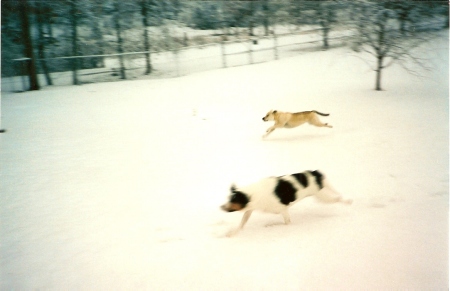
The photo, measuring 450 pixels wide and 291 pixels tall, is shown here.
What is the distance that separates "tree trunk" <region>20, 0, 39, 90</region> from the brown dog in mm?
2716

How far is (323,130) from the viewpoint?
13.6 ft

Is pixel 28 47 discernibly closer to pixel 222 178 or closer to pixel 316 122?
pixel 222 178

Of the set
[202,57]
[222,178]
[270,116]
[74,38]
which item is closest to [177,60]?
[202,57]

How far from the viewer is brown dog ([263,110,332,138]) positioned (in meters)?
3.98

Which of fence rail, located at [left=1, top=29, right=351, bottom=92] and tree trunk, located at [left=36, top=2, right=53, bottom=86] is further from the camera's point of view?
fence rail, located at [left=1, top=29, right=351, bottom=92]

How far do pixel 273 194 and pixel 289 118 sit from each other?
188 centimetres

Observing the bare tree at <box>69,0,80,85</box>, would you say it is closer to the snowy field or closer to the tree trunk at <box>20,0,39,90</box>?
the snowy field

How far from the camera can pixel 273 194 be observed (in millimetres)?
2264

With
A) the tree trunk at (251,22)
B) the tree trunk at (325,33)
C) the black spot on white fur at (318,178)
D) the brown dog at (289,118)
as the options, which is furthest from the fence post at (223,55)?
the black spot on white fur at (318,178)

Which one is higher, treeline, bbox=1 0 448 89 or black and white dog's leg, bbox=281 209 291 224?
treeline, bbox=1 0 448 89

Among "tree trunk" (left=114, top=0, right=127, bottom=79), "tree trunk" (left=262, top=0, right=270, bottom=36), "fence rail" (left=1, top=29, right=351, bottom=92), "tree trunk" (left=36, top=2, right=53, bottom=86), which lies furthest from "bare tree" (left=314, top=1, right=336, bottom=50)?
"tree trunk" (left=36, top=2, right=53, bottom=86)

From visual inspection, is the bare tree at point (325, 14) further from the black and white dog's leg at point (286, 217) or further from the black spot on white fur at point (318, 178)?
the black and white dog's leg at point (286, 217)

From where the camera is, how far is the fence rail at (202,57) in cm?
444

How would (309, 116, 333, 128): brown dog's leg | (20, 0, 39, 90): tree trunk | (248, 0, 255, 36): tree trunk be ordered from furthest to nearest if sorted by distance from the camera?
(309, 116, 333, 128): brown dog's leg, (248, 0, 255, 36): tree trunk, (20, 0, 39, 90): tree trunk
